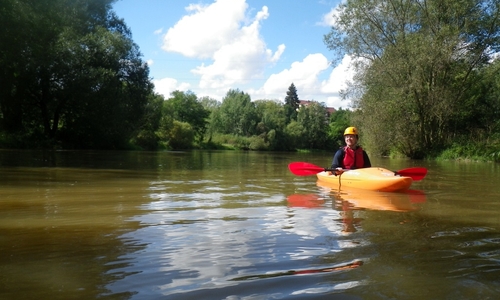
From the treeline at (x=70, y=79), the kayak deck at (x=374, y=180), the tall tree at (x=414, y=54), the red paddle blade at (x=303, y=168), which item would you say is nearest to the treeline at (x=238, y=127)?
the treeline at (x=70, y=79)

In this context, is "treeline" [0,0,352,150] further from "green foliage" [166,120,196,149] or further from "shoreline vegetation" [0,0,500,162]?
"green foliage" [166,120,196,149]

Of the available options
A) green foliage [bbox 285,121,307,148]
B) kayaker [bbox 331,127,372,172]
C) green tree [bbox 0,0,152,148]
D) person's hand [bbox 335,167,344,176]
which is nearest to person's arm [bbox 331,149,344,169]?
kayaker [bbox 331,127,372,172]

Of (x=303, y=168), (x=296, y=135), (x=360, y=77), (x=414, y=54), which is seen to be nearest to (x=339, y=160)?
(x=303, y=168)

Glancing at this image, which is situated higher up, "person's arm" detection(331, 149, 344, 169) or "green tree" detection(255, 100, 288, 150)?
"green tree" detection(255, 100, 288, 150)

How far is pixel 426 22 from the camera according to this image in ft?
74.3

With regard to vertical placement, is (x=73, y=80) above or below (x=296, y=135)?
above

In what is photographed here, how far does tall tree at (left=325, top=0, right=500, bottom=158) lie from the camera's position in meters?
21.6

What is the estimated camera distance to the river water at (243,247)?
2.29 metres

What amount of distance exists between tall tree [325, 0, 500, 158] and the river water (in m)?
17.4

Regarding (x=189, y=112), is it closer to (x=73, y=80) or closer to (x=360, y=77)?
(x=73, y=80)

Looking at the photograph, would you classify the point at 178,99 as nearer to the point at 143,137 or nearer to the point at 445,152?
the point at 143,137

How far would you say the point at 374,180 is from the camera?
22.8 ft

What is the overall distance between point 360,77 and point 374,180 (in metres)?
17.7

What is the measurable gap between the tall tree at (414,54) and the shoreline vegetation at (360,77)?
0.19 feet
